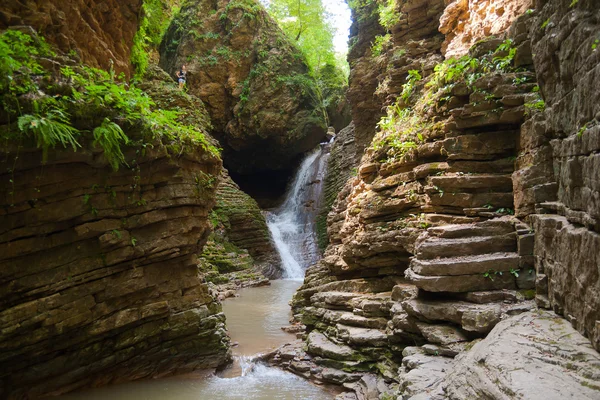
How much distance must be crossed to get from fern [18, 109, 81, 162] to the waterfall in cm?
Answer: 1659

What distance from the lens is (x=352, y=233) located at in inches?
372

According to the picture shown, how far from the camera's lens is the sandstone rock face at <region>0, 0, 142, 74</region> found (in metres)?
6.18

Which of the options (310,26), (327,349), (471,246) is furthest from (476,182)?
(310,26)

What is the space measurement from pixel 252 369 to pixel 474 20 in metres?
9.84

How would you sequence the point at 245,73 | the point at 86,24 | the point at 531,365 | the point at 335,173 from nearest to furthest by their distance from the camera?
1. the point at 531,365
2. the point at 86,24
3. the point at 335,173
4. the point at 245,73

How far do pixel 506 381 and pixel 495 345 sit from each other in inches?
29.9

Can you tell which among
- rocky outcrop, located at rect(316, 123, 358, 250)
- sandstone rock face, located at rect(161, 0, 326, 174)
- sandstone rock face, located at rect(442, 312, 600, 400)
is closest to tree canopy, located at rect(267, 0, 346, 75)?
sandstone rock face, located at rect(161, 0, 326, 174)

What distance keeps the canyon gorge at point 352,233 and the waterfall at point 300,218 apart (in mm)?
11256

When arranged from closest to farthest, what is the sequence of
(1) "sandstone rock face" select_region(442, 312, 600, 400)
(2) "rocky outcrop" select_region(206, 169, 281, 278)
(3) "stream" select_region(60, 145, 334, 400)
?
1. (1) "sandstone rock face" select_region(442, 312, 600, 400)
2. (3) "stream" select_region(60, 145, 334, 400)
3. (2) "rocky outcrop" select_region(206, 169, 281, 278)

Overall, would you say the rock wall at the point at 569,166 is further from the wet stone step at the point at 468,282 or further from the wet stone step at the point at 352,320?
the wet stone step at the point at 352,320

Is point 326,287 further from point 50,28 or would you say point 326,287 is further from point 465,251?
point 50,28

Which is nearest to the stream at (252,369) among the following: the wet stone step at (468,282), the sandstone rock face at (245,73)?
the wet stone step at (468,282)

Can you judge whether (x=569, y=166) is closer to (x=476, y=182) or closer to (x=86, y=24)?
(x=476, y=182)

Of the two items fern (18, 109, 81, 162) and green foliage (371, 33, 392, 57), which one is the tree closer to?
green foliage (371, 33, 392, 57)
